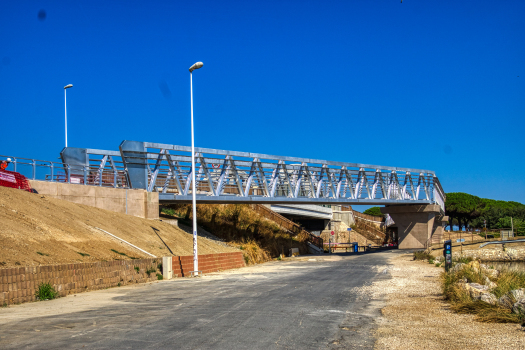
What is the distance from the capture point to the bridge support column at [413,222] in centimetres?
5675

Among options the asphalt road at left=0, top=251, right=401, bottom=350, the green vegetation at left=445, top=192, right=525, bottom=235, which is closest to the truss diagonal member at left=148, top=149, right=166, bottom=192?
the asphalt road at left=0, top=251, right=401, bottom=350

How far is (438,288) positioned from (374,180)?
36906 mm

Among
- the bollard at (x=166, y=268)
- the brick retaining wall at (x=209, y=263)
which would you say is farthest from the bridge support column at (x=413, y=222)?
the bollard at (x=166, y=268)

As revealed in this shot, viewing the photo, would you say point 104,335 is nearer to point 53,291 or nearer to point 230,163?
point 53,291

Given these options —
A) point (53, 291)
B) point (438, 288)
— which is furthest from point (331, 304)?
point (53, 291)

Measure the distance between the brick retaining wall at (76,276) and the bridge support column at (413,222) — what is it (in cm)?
4047

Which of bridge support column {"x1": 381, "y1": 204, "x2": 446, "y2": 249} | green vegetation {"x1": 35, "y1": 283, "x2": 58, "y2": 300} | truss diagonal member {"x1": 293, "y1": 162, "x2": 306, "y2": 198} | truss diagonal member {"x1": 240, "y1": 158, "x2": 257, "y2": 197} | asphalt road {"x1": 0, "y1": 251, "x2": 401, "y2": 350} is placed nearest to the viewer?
asphalt road {"x1": 0, "y1": 251, "x2": 401, "y2": 350}

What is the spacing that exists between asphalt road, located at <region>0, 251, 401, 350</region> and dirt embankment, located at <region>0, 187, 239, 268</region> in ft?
6.76

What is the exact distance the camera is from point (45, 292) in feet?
43.3

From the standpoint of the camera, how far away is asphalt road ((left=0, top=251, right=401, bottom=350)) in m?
7.83

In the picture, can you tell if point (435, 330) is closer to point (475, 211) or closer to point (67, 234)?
point (67, 234)

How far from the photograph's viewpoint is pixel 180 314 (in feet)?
34.7

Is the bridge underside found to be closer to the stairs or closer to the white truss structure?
the white truss structure

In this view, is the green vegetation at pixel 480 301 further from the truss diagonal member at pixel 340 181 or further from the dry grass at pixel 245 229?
the truss diagonal member at pixel 340 181
